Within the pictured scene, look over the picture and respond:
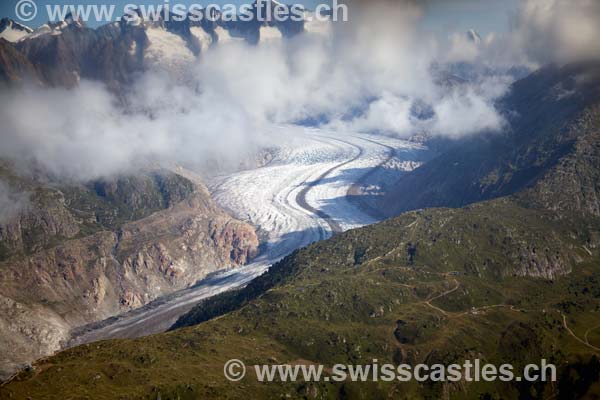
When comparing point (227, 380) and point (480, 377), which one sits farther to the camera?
point (480, 377)

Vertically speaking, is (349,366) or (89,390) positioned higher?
(89,390)

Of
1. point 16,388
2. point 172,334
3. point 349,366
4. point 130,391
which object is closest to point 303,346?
point 349,366

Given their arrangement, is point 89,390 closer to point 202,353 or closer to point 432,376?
point 202,353

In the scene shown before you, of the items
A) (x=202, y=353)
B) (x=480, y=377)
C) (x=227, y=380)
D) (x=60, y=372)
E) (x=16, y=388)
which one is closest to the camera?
(x=16, y=388)

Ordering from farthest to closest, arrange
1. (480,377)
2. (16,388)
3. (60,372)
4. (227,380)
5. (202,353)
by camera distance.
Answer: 1. (480,377)
2. (202,353)
3. (227,380)
4. (60,372)
5. (16,388)

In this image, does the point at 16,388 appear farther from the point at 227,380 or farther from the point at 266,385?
the point at 266,385

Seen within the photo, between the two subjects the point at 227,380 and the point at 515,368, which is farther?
the point at 515,368

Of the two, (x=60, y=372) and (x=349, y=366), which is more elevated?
(x=60, y=372)

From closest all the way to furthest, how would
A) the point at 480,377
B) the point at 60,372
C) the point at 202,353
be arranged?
the point at 60,372
the point at 202,353
the point at 480,377

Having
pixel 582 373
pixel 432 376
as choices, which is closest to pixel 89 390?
pixel 432 376
